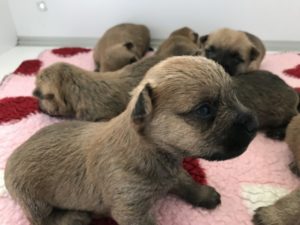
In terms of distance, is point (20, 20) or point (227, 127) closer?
point (227, 127)

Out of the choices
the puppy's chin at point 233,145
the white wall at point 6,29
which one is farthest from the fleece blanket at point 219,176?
the white wall at point 6,29

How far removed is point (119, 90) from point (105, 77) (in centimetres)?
15

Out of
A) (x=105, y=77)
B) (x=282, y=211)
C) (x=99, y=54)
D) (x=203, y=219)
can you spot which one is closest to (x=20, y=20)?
(x=99, y=54)

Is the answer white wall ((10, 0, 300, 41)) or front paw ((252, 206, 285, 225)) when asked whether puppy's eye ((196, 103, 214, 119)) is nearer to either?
front paw ((252, 206, 285, 225))

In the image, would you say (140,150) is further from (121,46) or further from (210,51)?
(121,46)

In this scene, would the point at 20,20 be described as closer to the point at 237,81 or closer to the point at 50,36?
the point at 50,36

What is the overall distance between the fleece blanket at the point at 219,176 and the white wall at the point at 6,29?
35.4 inches

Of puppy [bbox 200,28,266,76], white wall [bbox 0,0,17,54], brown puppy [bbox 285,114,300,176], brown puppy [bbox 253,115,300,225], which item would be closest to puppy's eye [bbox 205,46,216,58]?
puppy [bbox 200,28,266,76]

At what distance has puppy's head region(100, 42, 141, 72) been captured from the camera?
8.82 feet

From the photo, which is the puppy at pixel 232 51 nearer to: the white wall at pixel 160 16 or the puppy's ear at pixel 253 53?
the puppy's ear at pixel 253 53

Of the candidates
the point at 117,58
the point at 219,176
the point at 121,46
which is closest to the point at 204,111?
the point at 219,176

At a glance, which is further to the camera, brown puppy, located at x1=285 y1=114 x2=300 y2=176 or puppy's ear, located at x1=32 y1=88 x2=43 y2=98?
puppy's ear, located at x1=32 y1=88 x2=43 y2=98

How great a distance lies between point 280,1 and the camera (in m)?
3.03

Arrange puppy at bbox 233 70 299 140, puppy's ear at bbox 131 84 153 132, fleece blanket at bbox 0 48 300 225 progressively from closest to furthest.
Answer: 1. puppy's ear at bbox 131 84 153 132
2. fleece blanket at bbox 0 48 300 225
3. puppy at bbox 233 70 299 140
